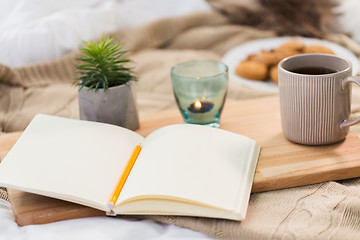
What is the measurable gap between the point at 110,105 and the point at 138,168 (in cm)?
19

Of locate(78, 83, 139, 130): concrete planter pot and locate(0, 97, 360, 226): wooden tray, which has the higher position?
locate(78, 83, 139, 130): concrete planter pot

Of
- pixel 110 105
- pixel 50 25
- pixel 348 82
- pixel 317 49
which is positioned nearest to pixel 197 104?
pixel 110 105

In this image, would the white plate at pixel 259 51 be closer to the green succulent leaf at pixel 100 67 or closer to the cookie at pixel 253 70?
the cookie at pixel 253 70

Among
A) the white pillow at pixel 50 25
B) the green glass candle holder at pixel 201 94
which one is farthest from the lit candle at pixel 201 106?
the white pillow at pixel 50 25

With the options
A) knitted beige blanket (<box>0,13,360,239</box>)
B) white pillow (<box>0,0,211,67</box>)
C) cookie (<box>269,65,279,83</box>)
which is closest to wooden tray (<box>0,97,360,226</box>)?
knitted beige blanket (<box>0,13,360,239</box>)

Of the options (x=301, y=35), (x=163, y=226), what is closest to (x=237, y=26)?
(x=301, y=35)

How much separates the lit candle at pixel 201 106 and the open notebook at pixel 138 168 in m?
0.12

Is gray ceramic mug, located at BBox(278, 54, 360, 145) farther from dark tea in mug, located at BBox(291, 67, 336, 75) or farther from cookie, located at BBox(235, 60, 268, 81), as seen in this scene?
cookie, located at BBox(235, 60, 268, 81)

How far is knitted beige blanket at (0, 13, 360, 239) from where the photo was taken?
1.81 feet

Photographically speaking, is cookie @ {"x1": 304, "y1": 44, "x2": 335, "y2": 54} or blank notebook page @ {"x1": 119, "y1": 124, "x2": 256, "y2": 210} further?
cookie @ {"x1": 304, "y1": 44, "x2": 335, "y2": 54}

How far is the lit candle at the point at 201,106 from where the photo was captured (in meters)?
0.79

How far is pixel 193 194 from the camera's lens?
0.55 m

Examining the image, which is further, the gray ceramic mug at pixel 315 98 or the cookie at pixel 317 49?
the cookie at pixel 317 49

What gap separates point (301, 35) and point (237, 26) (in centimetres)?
20
